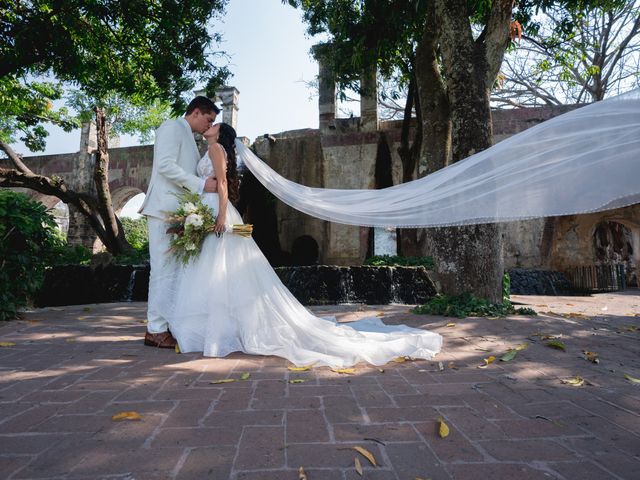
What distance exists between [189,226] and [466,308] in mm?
3482

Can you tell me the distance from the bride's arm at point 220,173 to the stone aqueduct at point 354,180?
28.2 ft

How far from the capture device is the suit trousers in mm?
3406

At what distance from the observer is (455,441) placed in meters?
1.65

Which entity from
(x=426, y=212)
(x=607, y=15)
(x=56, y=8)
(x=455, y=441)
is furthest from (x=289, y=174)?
(x=607, y=15)

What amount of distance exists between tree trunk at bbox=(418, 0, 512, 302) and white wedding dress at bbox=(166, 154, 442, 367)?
198 centimetres

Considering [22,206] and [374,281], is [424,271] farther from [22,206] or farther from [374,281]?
[22,206]

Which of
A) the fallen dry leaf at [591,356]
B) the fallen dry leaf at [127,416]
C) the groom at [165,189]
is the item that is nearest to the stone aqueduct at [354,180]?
the groom at [165,189]

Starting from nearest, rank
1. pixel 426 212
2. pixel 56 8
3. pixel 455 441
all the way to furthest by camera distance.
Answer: pixel 455 441 → pixel 426 212 → pixel 56 8

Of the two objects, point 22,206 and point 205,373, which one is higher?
point 22,206

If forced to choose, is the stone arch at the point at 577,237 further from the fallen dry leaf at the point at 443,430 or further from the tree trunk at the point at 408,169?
the fallen dry leaf at the point at 443,430

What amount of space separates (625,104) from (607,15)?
17604 mm

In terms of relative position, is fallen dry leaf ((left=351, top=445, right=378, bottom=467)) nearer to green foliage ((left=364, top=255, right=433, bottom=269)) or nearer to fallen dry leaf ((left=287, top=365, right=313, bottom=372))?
fallen dry leaf ((left=287, top=365, right=313, bottom=372))

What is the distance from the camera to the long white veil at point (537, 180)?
2.50 m

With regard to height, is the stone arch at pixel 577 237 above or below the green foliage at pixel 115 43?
below
